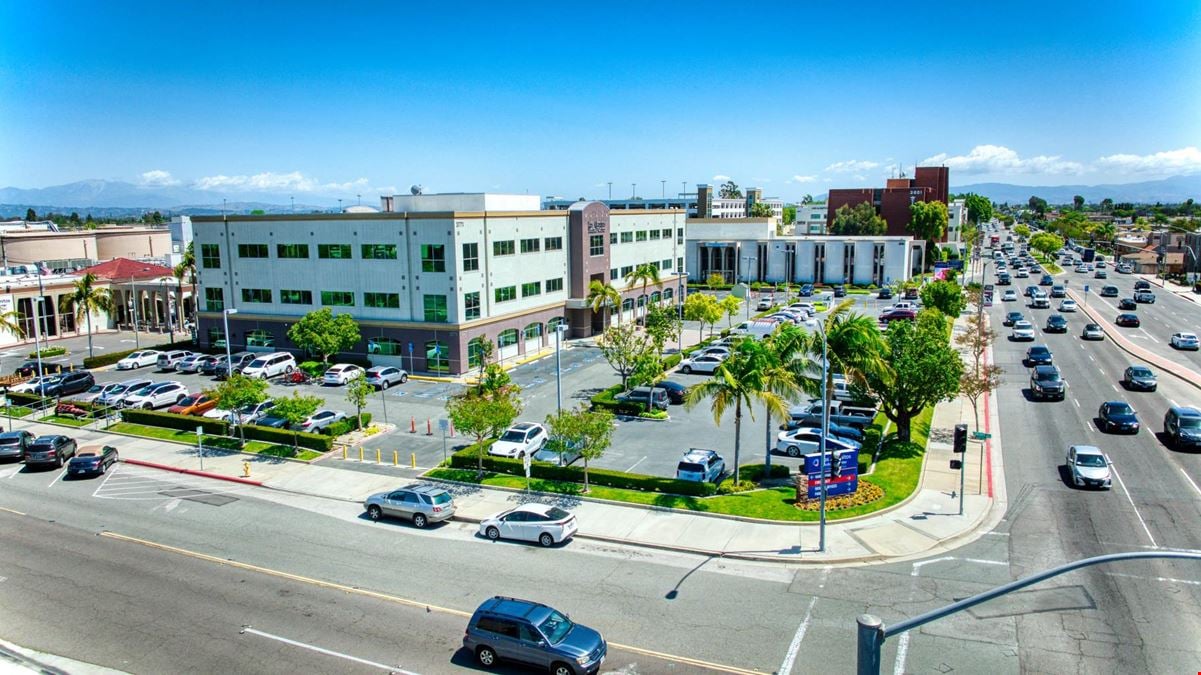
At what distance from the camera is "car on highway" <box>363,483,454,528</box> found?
3019 cm

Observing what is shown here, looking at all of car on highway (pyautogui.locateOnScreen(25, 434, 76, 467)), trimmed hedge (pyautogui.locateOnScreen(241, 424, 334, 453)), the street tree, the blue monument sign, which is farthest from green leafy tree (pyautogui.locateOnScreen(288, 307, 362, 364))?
the blue monument sign

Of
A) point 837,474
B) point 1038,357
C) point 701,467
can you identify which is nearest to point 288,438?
point 701,467

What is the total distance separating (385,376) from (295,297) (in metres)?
13.9

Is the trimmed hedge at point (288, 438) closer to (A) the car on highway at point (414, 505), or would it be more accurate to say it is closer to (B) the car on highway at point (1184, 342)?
(A) the car on highway at point (414, 505)

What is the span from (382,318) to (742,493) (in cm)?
3608

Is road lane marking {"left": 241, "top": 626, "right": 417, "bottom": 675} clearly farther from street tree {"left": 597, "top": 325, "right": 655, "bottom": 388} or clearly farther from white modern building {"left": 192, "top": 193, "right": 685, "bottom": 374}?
white modern building {"left": 192, "top": 193, "right": 685, "bottom": 374}

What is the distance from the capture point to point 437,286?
57375 millimetres

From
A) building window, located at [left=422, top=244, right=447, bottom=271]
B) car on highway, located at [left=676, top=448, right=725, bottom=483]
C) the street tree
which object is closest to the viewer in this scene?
car on highway, located at [left=676, top=448, right=725, bottom=483]

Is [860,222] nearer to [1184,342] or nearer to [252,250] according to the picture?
[1184,342]

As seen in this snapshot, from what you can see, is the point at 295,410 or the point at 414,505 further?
the point at 295,410

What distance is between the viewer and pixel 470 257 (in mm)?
58125

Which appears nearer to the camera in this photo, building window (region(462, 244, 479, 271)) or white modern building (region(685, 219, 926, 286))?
building window (region(462, 244, 479, 271))

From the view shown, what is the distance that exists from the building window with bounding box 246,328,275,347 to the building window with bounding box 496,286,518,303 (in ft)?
61.2

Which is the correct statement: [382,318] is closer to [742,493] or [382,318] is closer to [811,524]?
[742,493]
